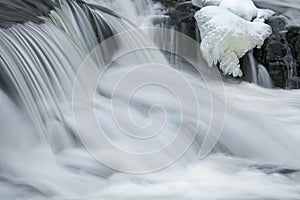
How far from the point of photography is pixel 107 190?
258cm

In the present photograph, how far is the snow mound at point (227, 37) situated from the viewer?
4902 mm

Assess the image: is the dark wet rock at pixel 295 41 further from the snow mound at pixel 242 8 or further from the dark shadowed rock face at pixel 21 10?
the dark shadowed rock face at pixel 21 10

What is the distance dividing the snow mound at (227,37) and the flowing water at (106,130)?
0.36 metres

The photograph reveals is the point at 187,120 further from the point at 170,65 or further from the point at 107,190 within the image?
the point at 170,65

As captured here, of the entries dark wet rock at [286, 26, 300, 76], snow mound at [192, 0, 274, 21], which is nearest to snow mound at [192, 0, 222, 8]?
snow mound at [192, 0, 274, 21]

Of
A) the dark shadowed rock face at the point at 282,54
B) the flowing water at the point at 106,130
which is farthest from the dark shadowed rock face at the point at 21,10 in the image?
the dark shadowed rock face at the point at 282,54

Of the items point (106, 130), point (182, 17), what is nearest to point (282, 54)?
point (182, 17)

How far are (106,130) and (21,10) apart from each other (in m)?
1.39

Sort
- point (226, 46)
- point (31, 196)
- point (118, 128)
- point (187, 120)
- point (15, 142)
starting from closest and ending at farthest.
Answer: point (31, 196), point (15, 142), point (118, 128), point (187, 120), point (226, 46)

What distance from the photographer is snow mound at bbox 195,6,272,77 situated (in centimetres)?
490

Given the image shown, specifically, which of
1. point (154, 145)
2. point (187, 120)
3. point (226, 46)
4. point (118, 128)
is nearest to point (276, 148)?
point (187, 120)

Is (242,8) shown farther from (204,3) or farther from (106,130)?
(106,130)

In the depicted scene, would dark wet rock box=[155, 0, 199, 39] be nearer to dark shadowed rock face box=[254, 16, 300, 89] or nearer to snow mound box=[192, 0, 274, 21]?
snow mound box=[192, 0, 274, 21]

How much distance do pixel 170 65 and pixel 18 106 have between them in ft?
7.42
